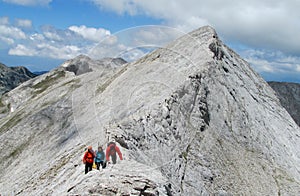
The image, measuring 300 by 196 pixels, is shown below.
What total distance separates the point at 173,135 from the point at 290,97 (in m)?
123


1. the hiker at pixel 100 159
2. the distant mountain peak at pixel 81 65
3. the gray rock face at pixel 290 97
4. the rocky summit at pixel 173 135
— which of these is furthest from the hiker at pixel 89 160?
the gray rock face at pixel 290 97

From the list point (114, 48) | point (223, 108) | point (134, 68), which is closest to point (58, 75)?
point (134, 68)

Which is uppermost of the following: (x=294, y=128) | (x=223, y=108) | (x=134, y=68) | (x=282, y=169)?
(x=134, y=68)

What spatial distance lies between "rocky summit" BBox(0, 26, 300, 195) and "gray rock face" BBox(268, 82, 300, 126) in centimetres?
8721

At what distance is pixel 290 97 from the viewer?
145m

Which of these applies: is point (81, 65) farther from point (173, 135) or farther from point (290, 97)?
point (173, 135)

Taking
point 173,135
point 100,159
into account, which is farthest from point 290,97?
point 100,159

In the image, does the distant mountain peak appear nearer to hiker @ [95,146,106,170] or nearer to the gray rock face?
the gray rock face

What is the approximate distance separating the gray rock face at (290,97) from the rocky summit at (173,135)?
87.2 m

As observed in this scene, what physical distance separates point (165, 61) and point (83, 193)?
3293cm

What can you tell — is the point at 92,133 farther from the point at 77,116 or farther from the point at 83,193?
the point at 83,193

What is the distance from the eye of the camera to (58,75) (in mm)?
110938

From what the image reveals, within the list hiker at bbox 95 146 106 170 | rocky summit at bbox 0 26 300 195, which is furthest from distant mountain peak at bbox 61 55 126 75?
hiker at bbox 95 146 106 170

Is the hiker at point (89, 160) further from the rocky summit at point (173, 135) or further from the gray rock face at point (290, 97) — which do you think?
the gray rock face at point (290, 97)
